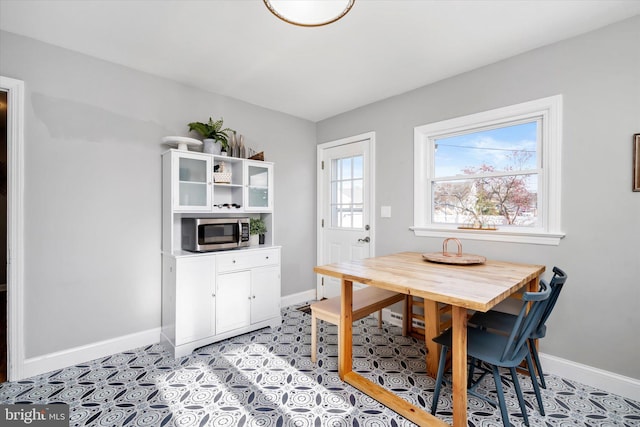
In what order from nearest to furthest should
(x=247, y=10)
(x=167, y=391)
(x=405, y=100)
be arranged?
(x=247, y=10)
(x=167, y=391)
(x=405, y=100)

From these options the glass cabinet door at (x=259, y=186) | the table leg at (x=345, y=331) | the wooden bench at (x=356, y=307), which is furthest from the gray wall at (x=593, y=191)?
the glass cabinet door at (x=259, y=186)

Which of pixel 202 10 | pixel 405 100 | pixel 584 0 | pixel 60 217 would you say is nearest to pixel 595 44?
pixel 584 0

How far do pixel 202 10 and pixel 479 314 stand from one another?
9.41ft

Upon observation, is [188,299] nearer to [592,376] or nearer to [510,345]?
[510,345]

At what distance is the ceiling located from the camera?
1.83 m

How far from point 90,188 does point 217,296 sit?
4.64 ft

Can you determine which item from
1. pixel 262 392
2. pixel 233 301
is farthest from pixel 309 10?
pixel 233 301

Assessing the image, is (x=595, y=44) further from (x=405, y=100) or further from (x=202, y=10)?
(x=202, y=10)

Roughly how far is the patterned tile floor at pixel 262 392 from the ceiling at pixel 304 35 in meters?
2.54

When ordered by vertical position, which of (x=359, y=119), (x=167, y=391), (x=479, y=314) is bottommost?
(x=167, y=391)

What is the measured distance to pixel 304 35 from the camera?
83.2 inches

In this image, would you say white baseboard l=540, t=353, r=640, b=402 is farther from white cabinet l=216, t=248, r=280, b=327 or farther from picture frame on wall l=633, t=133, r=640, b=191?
white cabinet l=216, t=248, r=280, b=327

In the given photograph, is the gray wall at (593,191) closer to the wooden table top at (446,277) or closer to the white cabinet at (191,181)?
the wooden table top at (446,277)

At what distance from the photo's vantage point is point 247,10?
1.85 m
